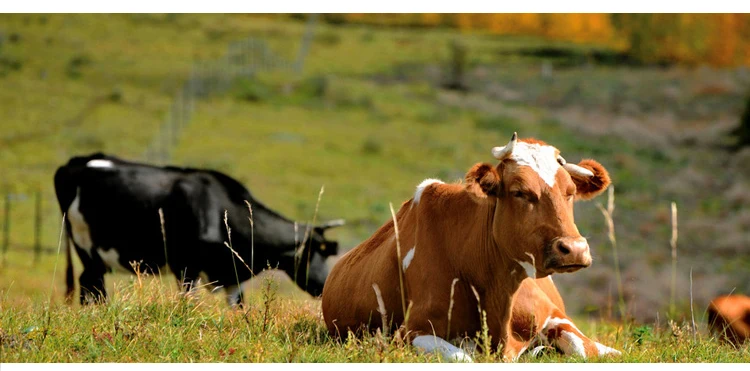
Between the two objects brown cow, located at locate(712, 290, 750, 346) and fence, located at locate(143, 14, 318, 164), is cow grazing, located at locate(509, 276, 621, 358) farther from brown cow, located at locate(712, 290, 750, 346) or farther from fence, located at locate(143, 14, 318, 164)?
fence, located at locate(143, 14, 318, 164)

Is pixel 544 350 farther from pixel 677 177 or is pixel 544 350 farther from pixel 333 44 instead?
pixel 333 44

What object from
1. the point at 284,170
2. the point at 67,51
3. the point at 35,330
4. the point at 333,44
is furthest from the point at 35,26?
the point at 35,330

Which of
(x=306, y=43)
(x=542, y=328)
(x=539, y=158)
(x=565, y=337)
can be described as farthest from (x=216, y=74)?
(x=539, y=158)

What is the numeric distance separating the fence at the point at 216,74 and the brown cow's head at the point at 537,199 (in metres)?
33.3

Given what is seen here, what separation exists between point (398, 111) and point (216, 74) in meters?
9.66

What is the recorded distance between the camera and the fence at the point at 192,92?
1186 inches

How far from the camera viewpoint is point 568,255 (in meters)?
6.89

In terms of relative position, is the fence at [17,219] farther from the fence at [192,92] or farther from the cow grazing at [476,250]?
the cow grazing at [476,250]

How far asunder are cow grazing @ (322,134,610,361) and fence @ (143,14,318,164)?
32309 millimetres

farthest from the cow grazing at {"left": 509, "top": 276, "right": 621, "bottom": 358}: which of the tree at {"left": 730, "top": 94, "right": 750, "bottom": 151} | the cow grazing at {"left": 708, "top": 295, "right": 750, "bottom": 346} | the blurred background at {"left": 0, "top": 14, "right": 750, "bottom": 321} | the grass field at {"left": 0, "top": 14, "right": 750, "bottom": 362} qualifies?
the tree at {"left": 730, "top": 94, "right": 750, "bottom": 151}

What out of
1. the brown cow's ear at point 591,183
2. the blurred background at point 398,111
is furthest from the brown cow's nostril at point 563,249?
the blurred background at point 398,111

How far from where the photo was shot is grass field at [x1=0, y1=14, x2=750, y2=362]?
34531 millimetres

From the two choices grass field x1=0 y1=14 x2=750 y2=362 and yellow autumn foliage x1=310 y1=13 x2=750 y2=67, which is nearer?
grass field x1=0 y1=14 x2=750 y2=362

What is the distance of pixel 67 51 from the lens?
54.8m
